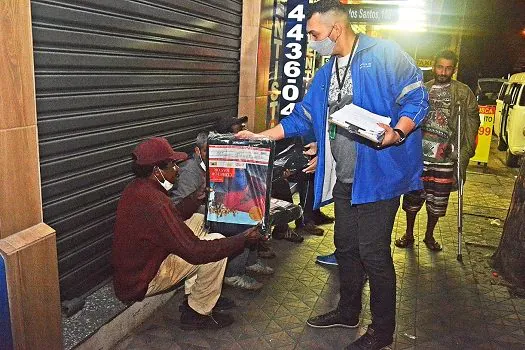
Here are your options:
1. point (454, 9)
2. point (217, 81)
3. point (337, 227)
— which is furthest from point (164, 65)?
point (454, 9)

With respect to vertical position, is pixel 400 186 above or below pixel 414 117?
below

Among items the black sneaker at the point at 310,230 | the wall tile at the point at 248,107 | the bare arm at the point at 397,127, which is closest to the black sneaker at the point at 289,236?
the black sneaker at the point at 310,230

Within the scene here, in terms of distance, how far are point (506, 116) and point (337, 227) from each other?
38.4 ft

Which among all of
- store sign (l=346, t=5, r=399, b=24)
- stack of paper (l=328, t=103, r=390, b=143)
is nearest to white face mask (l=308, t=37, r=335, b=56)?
stack of paper (l=328, t=103, r=390, b=143)

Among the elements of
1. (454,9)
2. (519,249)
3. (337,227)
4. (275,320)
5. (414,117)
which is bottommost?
(275,320)

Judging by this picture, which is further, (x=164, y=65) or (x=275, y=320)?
(x=164, y=65)

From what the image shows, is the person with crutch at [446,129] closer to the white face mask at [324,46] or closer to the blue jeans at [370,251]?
the blue jeans at [370,251]

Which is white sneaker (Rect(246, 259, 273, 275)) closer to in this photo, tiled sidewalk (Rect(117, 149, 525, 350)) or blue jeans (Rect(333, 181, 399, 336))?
tiled sidewalk (Rect(117, 149, 525, 350))

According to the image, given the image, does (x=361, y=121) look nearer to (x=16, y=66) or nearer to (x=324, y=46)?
(x=324, y=46)

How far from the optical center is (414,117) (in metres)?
3.02

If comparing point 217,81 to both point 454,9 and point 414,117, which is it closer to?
point 414,117

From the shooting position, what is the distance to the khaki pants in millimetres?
3496

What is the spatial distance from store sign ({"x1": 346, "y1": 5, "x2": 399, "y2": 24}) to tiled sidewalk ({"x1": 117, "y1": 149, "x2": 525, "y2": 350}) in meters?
4.03

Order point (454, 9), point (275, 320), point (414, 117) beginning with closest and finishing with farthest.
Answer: point (414, 117) → point (275, 320) → point (454, 9)
